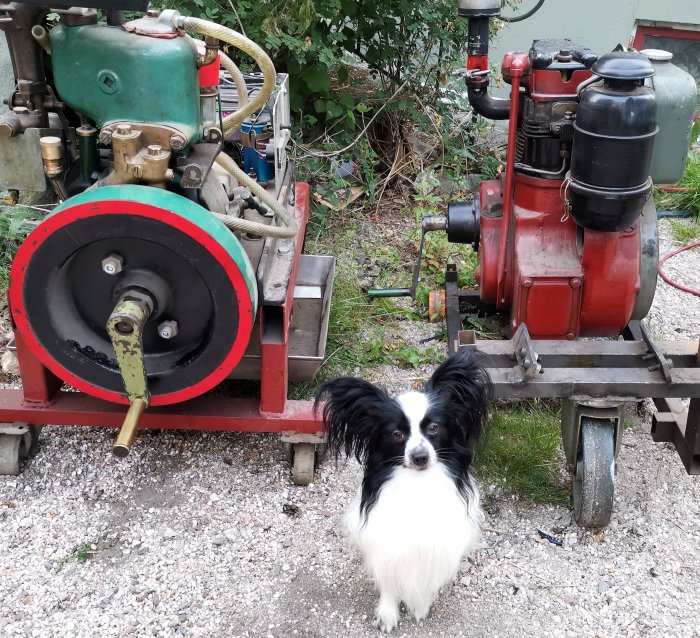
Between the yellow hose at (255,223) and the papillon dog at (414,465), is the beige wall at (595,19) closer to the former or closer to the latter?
the yellow hose at (255,223)

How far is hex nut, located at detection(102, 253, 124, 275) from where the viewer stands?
2229 millimetres

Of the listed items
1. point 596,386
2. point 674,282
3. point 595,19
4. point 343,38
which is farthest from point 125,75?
point 595,19

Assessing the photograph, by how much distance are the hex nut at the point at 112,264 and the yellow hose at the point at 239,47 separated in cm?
57

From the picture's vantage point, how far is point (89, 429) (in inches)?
109

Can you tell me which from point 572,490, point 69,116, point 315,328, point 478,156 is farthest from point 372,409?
point 478,156

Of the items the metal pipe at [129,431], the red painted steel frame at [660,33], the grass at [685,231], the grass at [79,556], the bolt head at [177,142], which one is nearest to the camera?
the metal pipe at [129,431]

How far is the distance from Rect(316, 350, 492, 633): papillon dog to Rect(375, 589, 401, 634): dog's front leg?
3 cm

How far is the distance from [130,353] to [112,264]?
257 millimetres

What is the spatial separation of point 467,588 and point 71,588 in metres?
1.09

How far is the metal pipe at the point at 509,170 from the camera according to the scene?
2539 mm

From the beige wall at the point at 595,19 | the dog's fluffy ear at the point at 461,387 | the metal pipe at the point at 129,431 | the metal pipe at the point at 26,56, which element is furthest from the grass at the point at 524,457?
the beige wall at the point at 595,19

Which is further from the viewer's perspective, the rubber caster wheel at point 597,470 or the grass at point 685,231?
the grass at point 685,231

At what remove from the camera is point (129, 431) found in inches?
84.8

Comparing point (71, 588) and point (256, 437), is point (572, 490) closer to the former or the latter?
point (256, 437)
